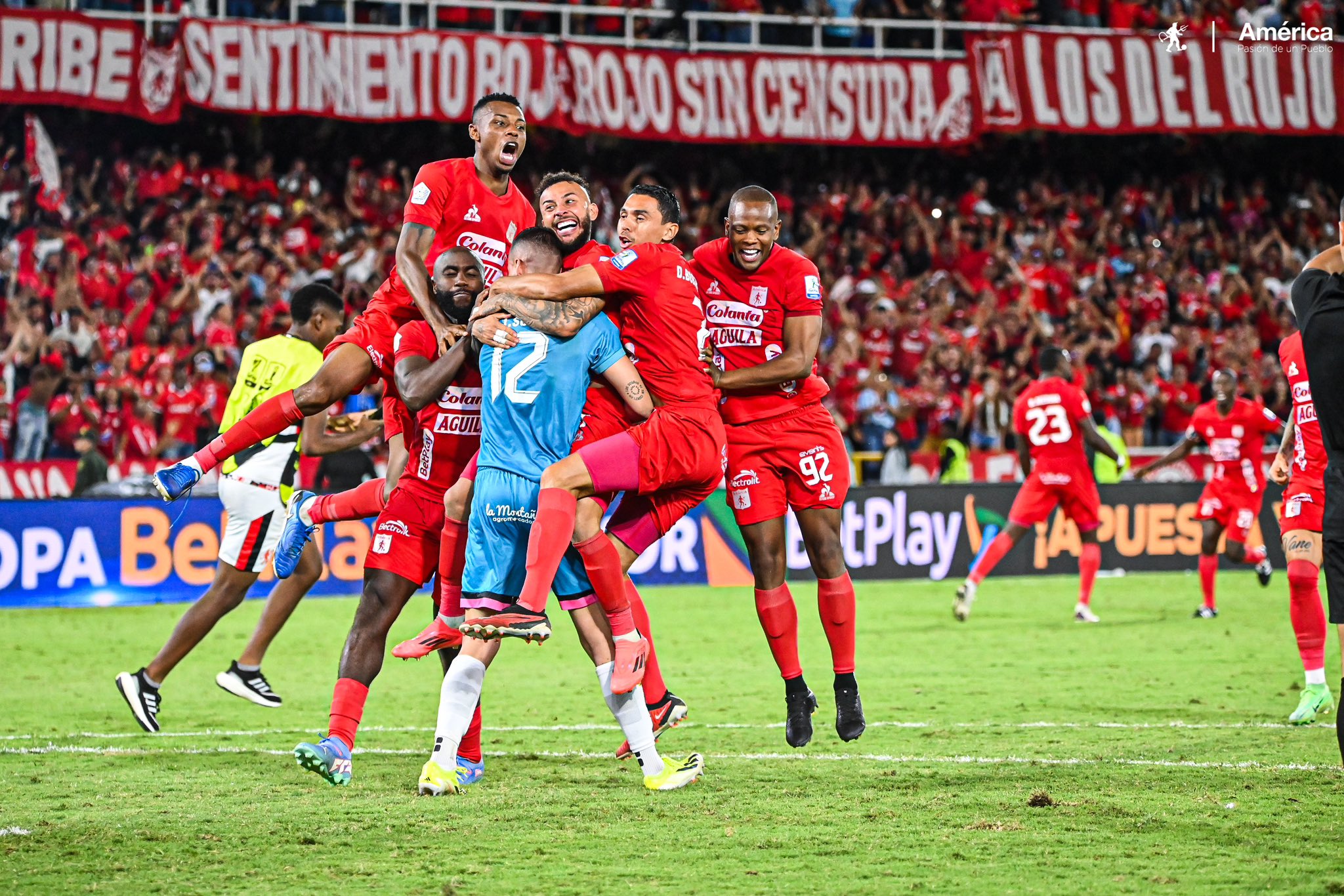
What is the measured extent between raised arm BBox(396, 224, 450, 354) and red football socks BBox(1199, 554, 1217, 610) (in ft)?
31.8

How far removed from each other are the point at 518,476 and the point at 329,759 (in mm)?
1440

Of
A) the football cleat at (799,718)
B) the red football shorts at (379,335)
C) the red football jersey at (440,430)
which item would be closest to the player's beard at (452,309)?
the red football jersey at (440,430)

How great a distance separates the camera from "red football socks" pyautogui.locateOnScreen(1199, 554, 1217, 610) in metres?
14.9

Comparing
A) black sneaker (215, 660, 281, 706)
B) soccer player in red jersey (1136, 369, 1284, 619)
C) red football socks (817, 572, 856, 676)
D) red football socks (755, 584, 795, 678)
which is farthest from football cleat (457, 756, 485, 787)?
soccer player in red jersey (1136, 369, 1284, 619)

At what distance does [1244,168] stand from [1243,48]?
349 centimetres

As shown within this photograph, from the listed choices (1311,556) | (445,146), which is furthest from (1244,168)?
(1311,556)

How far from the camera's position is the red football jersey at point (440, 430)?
7047 mm

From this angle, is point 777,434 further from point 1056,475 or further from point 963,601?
point 1056,475

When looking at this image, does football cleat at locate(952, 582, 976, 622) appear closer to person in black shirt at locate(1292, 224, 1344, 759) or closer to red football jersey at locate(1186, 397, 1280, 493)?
red football jersey at locate(1186, 397, 1280, 493)

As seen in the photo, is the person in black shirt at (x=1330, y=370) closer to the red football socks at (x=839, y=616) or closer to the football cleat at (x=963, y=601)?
the red football socks at (x=839, y=616)

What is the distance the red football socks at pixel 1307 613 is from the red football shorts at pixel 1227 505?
252 inches

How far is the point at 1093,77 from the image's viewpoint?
25047mm

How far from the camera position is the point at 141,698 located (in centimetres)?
845

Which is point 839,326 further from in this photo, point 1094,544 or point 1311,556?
point 1311,556
